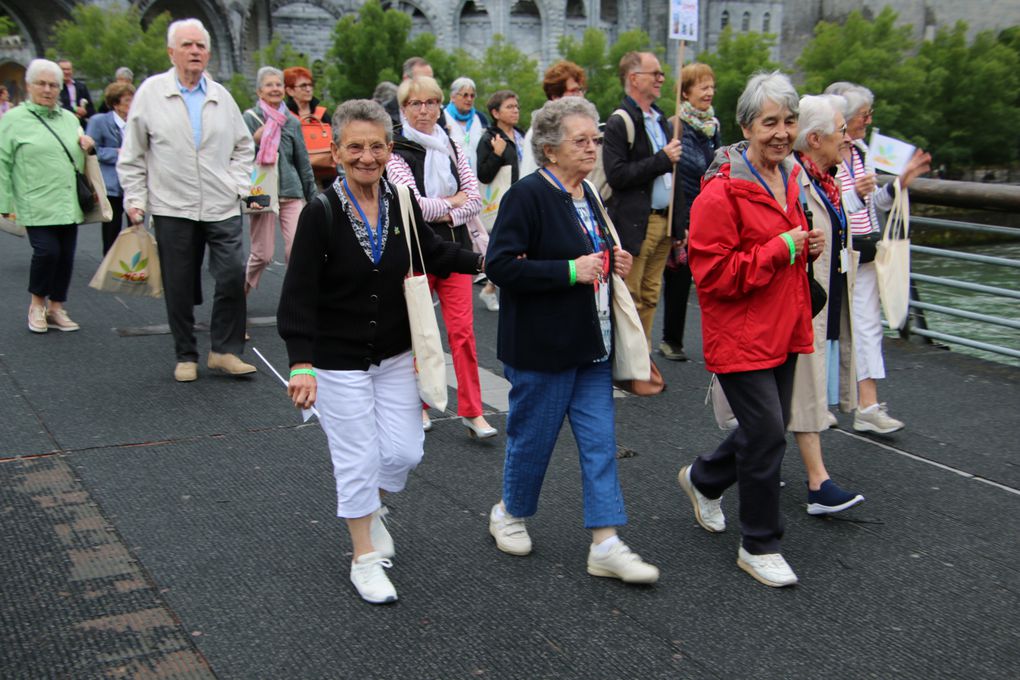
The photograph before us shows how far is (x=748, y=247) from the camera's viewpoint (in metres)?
4.12

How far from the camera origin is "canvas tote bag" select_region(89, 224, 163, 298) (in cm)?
713

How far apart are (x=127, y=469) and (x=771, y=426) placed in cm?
312

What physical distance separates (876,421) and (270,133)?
16.5 ft

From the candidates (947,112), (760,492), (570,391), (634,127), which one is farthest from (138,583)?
(947,112)

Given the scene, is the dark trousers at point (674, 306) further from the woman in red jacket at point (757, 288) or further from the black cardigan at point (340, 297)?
the black cardigan at point (340, 297)

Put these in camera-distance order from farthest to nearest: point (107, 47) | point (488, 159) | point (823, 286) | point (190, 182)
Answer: point (107, 47) → point (488, 159) → point (190, 182) → point (823, 286)

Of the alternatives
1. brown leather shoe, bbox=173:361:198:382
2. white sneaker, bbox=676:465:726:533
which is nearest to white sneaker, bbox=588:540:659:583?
white sneaker, bbox=676:465:726:533

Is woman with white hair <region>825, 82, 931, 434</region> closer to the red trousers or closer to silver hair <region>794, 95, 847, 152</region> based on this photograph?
silver hair <region>794, 95, 847, 152</region>

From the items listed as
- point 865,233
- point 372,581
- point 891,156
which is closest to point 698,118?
point 891,156

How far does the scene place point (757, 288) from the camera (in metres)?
4.12

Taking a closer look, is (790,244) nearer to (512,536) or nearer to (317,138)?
(512,536)

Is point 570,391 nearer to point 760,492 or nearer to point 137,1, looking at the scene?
point 760,492

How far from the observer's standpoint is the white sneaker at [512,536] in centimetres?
439

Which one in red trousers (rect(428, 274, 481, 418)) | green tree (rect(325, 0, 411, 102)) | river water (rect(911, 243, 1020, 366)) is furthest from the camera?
green tree (rect(325, 0, 411, 102))
